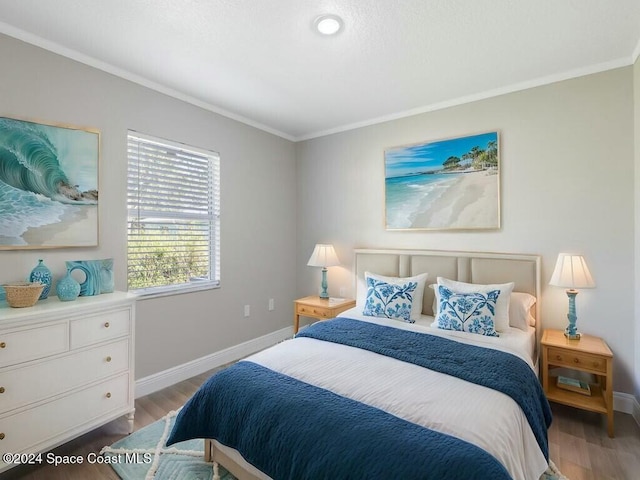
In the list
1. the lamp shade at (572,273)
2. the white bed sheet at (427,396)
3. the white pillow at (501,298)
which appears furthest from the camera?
the white pillow at (501,298)

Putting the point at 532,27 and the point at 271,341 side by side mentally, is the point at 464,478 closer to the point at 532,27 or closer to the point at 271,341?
the point at 532,27

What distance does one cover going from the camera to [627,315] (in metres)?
2.38

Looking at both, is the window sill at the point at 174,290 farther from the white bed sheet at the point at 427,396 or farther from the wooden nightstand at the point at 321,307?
the white bed sheet at the point at 427,396

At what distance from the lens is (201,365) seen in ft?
10.3

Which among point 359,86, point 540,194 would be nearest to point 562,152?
point 540,194

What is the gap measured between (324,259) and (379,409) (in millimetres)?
2237

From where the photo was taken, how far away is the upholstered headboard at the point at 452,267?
2.68m

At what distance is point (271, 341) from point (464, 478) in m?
3.05

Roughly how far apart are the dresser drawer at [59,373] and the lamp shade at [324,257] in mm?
1941

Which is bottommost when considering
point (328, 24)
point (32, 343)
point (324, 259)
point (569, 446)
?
point (569, 446)

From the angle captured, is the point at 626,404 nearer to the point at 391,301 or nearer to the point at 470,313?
the point at 470,313

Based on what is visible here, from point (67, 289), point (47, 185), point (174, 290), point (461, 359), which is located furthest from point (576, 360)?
point (47, 185)

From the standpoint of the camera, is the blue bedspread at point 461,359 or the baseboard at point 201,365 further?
the baseboard at point 201,365

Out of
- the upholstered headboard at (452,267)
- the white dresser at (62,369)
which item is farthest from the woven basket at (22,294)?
the upholstered headboard at (452,267)
